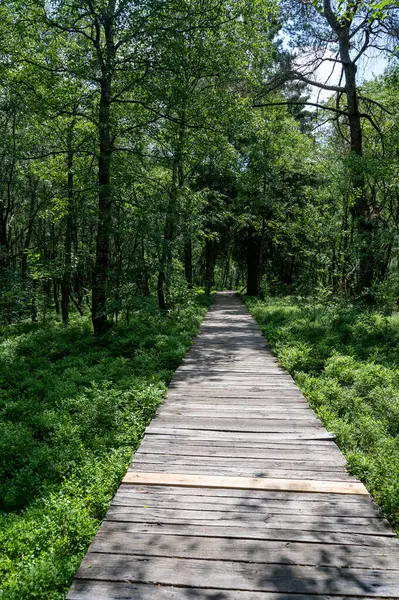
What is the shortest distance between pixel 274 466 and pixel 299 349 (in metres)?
4.81

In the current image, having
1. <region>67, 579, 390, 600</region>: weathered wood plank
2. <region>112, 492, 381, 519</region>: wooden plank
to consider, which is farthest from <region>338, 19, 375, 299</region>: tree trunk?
<region>67, 579, 390, 600</region>: weathered wood plank

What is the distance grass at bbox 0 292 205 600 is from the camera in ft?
9.54

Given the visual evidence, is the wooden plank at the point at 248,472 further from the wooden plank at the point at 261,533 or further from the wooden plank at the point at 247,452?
the wooden plank at the point at 261,533

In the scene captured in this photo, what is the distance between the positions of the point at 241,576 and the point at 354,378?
4790 millimetres

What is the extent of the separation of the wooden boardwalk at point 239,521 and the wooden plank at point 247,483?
0.01 m

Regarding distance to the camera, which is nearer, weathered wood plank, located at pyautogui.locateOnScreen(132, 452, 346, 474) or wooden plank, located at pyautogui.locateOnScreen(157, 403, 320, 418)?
weathered wood plank, located at pyautogui.locateOnScreen(132, 452, 346, 474)

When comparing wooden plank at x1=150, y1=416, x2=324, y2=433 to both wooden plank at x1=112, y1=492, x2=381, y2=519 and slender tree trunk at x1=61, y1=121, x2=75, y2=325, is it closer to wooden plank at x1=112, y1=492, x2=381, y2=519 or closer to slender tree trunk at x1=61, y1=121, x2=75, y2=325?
wooden plank at x1=112, y1=492, x2=381, y2=519

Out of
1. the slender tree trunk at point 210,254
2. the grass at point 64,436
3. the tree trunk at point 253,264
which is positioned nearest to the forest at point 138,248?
the grass at point 64,436

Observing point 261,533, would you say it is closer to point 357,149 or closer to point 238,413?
point 238,413

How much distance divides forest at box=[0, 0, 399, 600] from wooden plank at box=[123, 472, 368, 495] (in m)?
0.25

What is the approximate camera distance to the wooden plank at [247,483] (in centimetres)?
361

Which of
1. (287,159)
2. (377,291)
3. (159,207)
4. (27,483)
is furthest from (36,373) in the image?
(287,159)

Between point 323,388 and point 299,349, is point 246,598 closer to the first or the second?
point 323,388

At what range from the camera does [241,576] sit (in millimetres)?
2578
